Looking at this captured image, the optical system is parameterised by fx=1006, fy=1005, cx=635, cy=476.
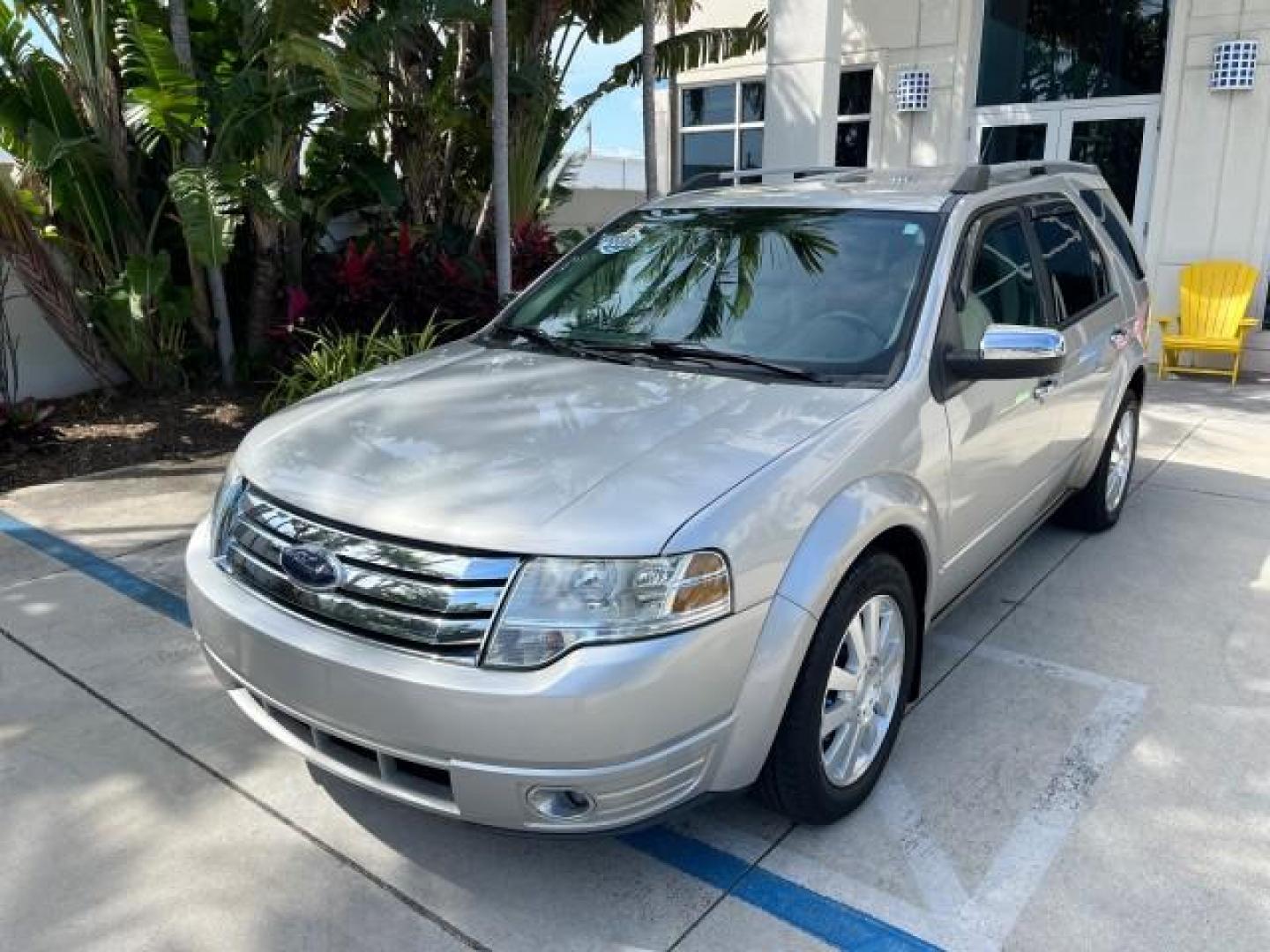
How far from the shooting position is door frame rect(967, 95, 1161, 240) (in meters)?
10.1

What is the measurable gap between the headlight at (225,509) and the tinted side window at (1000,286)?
238cm

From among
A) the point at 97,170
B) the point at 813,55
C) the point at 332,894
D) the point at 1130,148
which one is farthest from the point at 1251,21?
the point at 332,894

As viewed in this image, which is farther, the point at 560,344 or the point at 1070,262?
the point at 1070,262

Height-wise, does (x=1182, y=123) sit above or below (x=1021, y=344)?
above

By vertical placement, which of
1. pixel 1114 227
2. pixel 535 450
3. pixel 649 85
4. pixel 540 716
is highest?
pixel 649 85

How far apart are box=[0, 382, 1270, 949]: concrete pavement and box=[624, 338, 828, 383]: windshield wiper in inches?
50.9

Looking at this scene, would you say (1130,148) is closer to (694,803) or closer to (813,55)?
(813,55)

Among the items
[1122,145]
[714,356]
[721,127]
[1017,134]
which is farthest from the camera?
[721,127]

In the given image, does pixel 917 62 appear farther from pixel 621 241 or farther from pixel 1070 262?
pixel 621 241

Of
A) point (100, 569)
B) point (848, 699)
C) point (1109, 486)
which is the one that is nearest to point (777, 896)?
point (848, 699)

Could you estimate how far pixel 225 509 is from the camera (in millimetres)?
2951

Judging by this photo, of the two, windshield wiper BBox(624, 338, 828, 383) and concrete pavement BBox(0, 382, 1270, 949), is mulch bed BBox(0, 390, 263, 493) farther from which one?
windshield wiper BBox(624, 338, 828, 383)

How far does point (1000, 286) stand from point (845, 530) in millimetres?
1636

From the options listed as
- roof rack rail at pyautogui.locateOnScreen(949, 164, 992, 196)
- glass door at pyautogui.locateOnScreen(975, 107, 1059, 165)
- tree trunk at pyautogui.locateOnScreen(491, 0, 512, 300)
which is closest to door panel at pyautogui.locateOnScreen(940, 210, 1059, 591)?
roof rack rail at pyautogui.locateOnScreen(949, 164, 992, 196)
